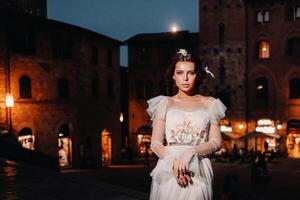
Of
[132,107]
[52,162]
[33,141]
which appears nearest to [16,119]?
[33,141]

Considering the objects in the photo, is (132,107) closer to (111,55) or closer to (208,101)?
(111,55)

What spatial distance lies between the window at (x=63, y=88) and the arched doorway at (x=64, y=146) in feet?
7.18

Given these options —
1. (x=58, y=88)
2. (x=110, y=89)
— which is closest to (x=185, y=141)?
(x=58, y=88)

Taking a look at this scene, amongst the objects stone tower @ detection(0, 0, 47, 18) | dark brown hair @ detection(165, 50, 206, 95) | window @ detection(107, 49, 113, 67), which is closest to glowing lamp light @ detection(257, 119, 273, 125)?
window @ detection(107, 49, 113, 67)

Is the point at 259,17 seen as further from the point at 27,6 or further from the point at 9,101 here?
the point at 27,6

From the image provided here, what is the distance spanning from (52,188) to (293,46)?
26.2 m

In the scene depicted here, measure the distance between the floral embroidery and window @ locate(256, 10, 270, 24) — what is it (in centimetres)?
2958

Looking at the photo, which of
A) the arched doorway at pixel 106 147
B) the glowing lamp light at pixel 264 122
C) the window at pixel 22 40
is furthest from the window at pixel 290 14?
the window at pixel 22 40

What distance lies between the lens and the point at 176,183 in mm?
3613

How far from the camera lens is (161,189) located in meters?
3.69

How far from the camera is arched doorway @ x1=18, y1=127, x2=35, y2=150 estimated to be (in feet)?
75.7

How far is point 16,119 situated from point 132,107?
15.5 metres

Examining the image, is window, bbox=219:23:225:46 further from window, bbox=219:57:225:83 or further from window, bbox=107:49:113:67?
window, bbox=107:49:113:67

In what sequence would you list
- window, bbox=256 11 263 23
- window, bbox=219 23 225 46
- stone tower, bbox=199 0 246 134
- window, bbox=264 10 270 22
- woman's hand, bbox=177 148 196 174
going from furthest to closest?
window, bbox=219 23 225 46 < stone tower, bbox=199 0 246 134 < window, bbox=256 11 263 23 < window, bbox=264 10 270 22 < woman's hand, bbox=177 148 196 174
